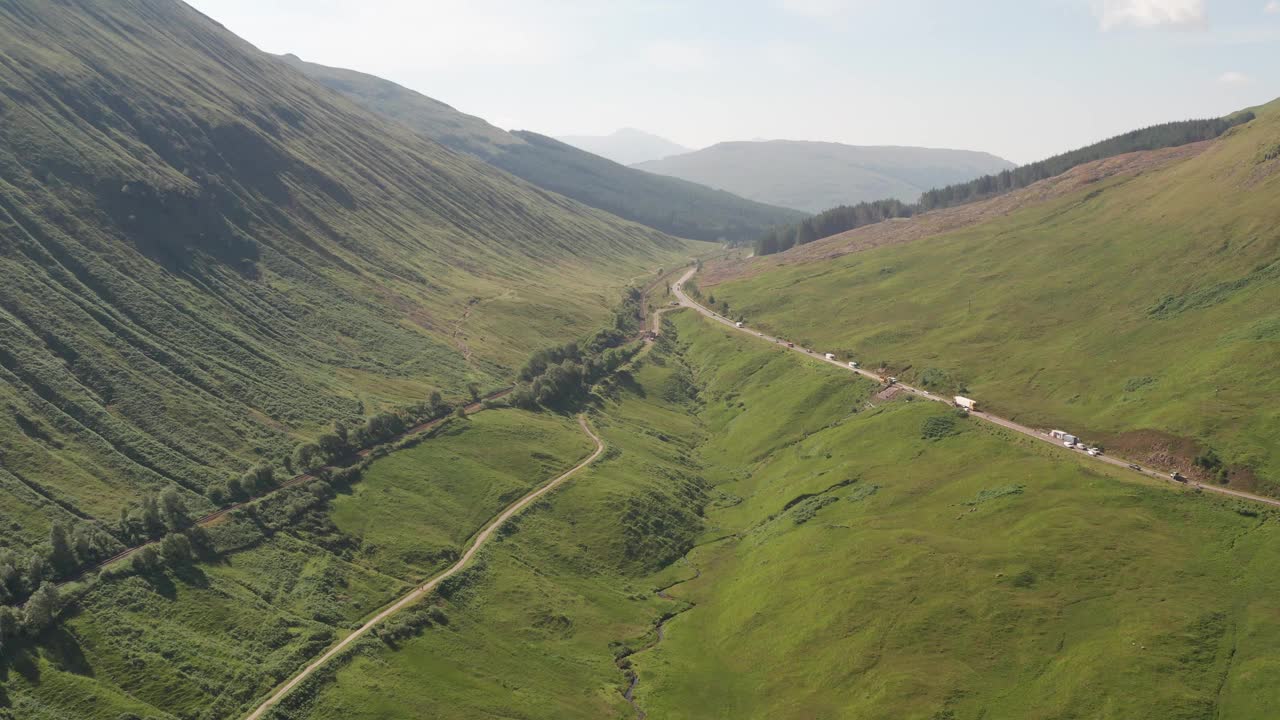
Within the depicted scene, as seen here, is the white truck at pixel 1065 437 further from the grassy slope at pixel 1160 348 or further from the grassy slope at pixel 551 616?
the grassy slope at pixel 551 616

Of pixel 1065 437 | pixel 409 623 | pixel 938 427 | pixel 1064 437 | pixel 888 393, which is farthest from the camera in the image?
pixel 888 393

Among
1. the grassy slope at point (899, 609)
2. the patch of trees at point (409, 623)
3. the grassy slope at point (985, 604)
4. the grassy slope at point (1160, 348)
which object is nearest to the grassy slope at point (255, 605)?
the patch of trees at point (409, 623)

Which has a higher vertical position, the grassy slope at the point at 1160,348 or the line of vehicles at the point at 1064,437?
the grassy slope at the point at 1160,348

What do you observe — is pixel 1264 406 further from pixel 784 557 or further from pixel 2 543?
pixel 2 543

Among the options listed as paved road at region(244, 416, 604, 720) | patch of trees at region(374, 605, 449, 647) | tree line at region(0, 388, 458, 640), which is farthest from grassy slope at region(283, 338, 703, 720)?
tree line at region(0, 388, 458, 640)

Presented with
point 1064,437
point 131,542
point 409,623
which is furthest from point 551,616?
point 1064,437

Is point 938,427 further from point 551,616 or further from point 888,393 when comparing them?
point 551,616
